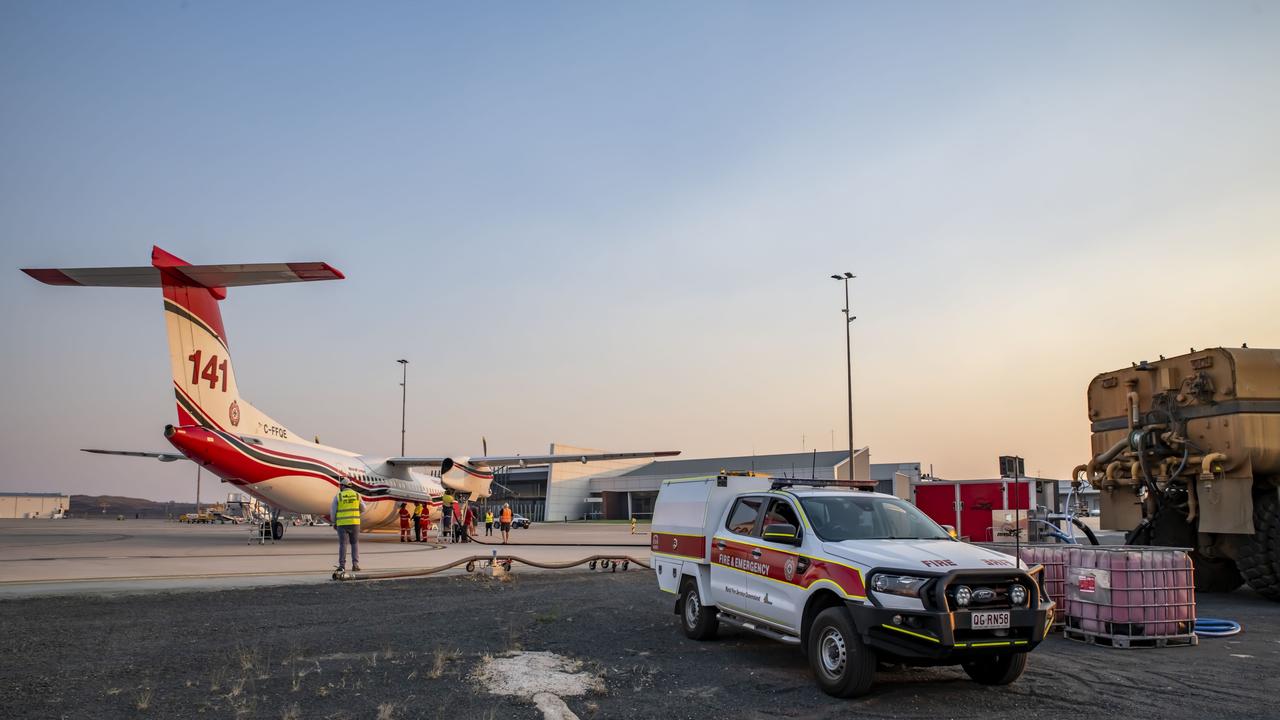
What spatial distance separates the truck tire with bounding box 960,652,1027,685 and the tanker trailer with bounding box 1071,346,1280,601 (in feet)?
28.2

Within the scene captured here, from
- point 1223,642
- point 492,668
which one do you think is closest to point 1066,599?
point 1223,642

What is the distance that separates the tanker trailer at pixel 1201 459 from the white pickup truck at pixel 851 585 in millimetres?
8147

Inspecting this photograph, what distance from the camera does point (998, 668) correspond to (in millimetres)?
7941

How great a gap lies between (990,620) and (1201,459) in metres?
9.60

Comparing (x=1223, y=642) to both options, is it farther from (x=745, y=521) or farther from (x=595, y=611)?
(x=595, y=611)

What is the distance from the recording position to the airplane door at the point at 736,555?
9711 millimetres

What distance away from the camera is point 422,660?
8891 mm

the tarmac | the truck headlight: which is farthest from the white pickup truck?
the tarmac

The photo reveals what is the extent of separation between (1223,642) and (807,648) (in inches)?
246

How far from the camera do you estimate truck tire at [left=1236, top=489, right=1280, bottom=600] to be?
13.7 m

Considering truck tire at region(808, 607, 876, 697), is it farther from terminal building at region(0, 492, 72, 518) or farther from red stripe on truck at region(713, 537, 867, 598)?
terminal building at region(0, 492, 72, 518)

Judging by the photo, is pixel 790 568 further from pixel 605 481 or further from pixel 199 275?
pixel 605 481

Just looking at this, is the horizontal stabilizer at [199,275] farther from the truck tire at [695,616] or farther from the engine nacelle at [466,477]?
the engine nacelle at [466,477]

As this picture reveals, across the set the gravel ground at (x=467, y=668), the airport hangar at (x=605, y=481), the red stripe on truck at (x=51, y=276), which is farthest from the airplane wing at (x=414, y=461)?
the airport hangar at (x=605, y=481)
